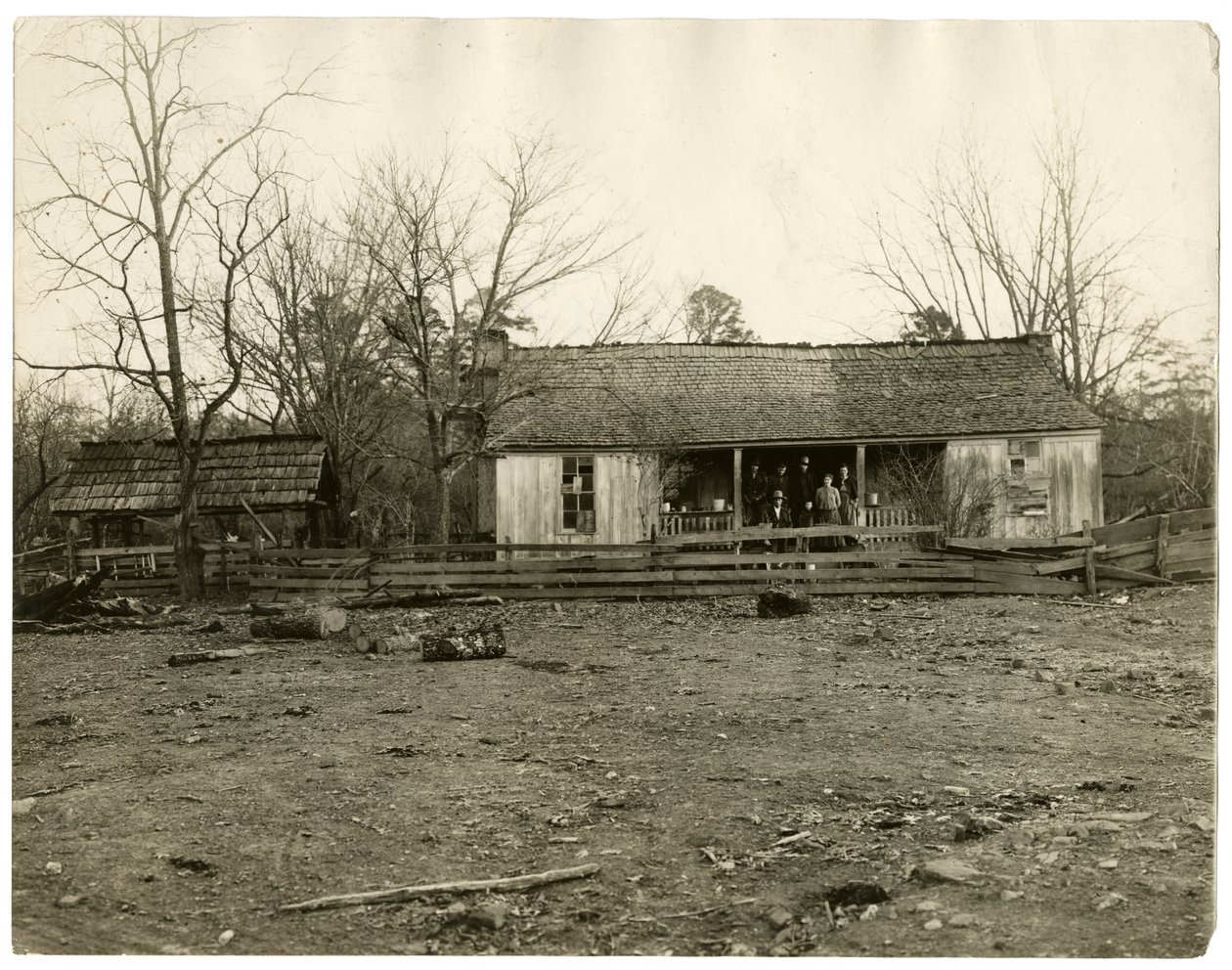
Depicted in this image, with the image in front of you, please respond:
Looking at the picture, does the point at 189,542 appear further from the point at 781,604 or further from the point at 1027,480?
the point at 1027,480

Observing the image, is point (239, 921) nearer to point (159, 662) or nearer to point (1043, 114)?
point (159, 662)

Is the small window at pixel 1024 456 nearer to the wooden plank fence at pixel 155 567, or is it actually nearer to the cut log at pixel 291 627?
the cut log at pixel 291 627

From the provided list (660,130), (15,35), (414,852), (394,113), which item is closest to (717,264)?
(660,130)

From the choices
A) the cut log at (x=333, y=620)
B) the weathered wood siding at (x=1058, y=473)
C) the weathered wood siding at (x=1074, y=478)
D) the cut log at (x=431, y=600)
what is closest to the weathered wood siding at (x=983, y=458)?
the weathered wood siding at (x=1058, y=473)

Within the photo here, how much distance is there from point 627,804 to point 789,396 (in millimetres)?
12926

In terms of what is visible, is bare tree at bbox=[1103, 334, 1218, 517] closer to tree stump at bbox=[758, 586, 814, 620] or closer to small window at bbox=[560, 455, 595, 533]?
tree stump at bbox=[758, 586, 814, 620]

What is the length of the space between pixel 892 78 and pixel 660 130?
5.36 ft

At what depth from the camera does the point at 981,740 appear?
5793 millimetres

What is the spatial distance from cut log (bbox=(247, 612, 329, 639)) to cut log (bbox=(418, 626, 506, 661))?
1387mm

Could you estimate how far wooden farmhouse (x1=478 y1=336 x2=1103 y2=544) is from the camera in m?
16.1

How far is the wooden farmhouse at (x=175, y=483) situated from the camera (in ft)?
35.8

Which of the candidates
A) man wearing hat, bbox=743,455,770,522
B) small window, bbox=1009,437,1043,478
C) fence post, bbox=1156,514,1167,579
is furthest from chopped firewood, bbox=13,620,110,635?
small window, bbox=1009,437,1043,478

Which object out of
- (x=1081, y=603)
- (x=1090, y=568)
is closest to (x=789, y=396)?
(x=1090, y=568)

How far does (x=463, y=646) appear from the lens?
8148mm
